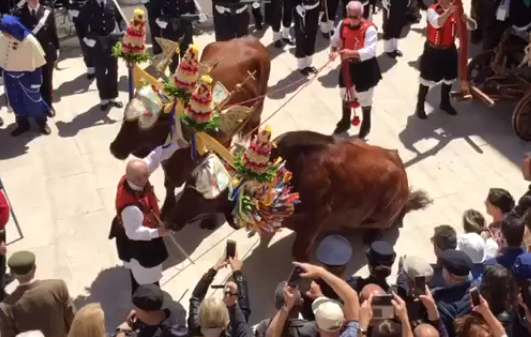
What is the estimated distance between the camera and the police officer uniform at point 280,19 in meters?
11.1

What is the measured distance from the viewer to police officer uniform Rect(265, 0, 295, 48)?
1112 centimetres

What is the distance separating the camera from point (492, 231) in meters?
6.12

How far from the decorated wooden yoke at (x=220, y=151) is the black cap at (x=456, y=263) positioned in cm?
148

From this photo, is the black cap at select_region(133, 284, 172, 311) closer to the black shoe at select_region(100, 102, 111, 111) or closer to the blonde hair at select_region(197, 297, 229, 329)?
the blonde hair at select_region(197, 297, 229, 329)

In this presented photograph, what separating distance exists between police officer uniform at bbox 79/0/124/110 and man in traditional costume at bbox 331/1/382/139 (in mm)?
2768

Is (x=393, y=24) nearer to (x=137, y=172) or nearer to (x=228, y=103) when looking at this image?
(x=228, y=103)

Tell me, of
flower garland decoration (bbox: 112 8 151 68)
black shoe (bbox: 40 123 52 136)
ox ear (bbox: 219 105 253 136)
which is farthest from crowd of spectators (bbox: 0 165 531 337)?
black shoe (bbox: 40 123 52 136)

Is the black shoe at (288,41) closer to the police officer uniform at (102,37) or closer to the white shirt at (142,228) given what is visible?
the police officer uniform at (102,37)

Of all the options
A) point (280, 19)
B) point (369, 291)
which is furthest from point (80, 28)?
point (369, 291)

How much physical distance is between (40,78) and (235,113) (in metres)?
3.48

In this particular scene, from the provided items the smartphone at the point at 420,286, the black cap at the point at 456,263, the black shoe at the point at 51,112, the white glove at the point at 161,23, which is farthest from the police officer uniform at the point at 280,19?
the smartphone at the point at 420,286

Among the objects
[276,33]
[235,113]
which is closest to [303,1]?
[276,33]

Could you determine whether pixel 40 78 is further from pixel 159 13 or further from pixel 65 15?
pixel 65 15

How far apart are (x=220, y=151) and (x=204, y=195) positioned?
1.34ft
